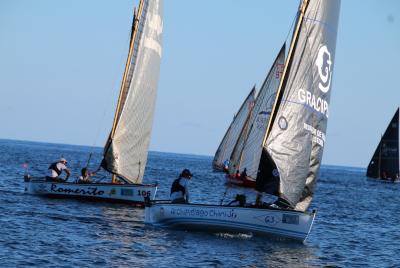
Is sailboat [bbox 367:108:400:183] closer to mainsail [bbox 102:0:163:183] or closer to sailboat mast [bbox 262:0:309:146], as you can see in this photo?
mainsail [bbox 102:0:163:183]

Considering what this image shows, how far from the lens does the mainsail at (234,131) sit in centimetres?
7812

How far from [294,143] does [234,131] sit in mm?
55441

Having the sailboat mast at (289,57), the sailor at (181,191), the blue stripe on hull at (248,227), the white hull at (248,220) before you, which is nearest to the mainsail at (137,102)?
the sailor at (181,191)

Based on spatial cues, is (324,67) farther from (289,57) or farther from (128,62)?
(128,62)

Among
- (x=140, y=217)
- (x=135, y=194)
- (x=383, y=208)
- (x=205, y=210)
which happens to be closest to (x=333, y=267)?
(x=205, y=210)

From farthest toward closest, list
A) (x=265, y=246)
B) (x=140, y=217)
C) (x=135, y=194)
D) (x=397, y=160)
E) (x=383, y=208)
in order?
(x=397, y=160) < (x=383, y=208) < (x=135, y=194) < (x=140, y=217) < (x=265, y=246)

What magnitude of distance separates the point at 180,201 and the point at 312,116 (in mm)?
5648

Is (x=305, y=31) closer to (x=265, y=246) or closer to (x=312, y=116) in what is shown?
(x=312, y=116)

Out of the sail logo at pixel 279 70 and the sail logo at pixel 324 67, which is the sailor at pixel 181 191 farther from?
the sail logo at pixel 279 70

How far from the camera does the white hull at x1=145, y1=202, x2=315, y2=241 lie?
91.5 feet

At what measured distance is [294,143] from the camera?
93.5 feet

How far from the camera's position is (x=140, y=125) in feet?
130

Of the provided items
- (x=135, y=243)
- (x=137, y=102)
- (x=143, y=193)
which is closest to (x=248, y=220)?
(x=135, y=243)

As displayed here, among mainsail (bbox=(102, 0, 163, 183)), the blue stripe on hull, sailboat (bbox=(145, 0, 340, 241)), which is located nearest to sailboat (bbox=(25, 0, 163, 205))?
mainsail (bbox=(102, 0, 163, 183))
